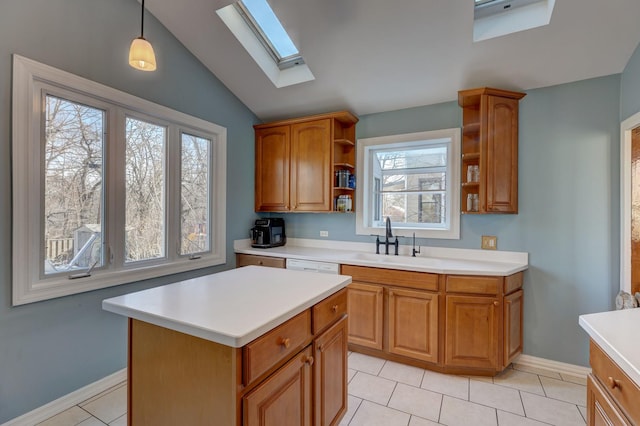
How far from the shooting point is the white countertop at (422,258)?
7.73ft

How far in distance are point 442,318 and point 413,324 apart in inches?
9.4

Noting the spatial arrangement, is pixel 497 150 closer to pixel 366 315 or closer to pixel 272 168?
pixel 366 315

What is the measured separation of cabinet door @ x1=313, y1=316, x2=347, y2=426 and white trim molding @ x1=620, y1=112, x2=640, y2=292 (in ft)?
6.99

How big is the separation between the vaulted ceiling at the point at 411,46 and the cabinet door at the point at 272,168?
1.97 feet

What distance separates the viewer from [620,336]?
104 centimetres

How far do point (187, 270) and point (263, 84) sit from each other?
203 cm

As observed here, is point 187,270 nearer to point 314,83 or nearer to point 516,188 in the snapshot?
point 314,83

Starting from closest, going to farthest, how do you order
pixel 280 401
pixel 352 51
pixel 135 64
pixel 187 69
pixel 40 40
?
pixel 280 401 < pixel 135 64 < pixel 40 40 < pixel 352 51 < pixel 187 69

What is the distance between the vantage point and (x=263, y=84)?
307cm

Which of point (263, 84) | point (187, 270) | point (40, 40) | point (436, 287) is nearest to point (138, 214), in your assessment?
point (187, 270)

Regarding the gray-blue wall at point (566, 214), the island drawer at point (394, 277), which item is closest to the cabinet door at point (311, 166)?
the island drawer at point (394, 277)

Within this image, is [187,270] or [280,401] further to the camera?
[187,270]

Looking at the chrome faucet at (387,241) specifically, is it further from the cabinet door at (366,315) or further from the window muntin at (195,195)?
the window muntin at (195,195)

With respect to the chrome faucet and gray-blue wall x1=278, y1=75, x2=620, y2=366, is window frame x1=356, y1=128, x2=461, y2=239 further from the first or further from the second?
gray-blue wall x1=278, y1=75, x2=620, y2=366
